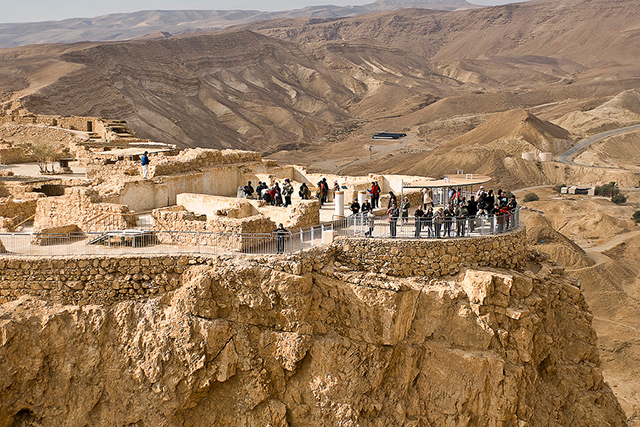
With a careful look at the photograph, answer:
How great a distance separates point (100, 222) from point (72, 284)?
300 centimetres

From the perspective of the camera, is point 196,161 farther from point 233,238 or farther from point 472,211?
point 472,211

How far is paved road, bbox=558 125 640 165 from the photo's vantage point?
63.6m

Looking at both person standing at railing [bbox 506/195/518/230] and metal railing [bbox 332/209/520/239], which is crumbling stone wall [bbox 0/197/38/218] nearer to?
metal railing [bbox 332/209/520/239]

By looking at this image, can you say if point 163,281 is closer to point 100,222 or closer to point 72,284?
point 72,284

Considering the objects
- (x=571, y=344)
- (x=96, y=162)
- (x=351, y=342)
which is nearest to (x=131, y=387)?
(x=351, y=342)

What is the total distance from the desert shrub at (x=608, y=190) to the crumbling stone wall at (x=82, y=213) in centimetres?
4546

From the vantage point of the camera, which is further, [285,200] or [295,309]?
[285,200]

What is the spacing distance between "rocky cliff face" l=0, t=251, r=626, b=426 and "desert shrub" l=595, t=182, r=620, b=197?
141ft

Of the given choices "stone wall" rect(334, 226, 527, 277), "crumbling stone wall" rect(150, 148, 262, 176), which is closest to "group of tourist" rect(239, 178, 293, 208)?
"crumbling stone wall" rect(150, 148, 262, 176)

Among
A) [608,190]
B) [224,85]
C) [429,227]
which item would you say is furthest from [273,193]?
[224,85]

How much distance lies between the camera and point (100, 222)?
53.6 ft

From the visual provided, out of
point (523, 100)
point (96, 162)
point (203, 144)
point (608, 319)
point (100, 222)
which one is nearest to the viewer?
point (100, 222)

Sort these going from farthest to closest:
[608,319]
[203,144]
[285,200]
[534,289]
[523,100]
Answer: [523,100] < [203,144] < [608,319] < [285,200] < [534,289]

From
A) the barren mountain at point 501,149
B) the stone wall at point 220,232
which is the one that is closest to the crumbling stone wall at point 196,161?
the stone wall at point 220,232
